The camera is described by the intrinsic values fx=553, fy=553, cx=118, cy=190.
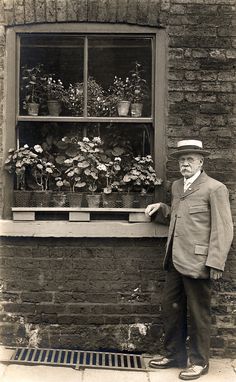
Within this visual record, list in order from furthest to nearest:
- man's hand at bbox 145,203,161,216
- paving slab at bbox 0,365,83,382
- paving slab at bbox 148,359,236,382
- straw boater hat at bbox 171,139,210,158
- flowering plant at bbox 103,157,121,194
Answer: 1. flowering plant at bbox 103,157,121,194
2. man's hand at bbox 145,203,161,216
3. straw boater hat at bbox 171,139,210,158
4. paving slab at bbox 148,359,236,382
5. paving slab at bbox 0,365,83,382

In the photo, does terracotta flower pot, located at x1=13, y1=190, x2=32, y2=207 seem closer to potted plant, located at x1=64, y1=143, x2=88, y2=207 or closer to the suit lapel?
potted plant, located at x1=64, y1=143, x2=88, y2=207

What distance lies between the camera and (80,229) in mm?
5293

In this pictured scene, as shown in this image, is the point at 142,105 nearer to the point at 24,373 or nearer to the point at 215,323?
the point at 215,323

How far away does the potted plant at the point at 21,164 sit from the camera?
530cm

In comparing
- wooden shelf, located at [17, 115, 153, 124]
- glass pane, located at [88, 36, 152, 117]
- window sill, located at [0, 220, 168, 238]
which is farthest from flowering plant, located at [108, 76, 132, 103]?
window sill, located at [0, 220, 168, 238]

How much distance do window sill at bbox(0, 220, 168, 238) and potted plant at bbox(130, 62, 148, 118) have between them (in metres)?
1.11

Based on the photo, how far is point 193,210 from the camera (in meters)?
4.84

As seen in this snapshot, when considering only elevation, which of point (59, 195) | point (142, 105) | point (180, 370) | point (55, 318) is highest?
point (142, 105)

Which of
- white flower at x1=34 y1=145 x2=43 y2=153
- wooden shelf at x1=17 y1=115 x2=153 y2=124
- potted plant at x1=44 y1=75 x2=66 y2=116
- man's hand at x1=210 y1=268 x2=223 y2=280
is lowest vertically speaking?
man's hand at x1=210 y1=268 x2=223 y2=280

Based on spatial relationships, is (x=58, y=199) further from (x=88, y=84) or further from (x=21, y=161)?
(x=88, y=84)

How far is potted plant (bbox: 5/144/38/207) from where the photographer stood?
530 cm

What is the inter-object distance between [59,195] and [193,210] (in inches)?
52.9

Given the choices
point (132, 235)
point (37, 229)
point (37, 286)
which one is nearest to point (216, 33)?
point (132, 235)

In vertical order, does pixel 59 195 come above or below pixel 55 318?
above
